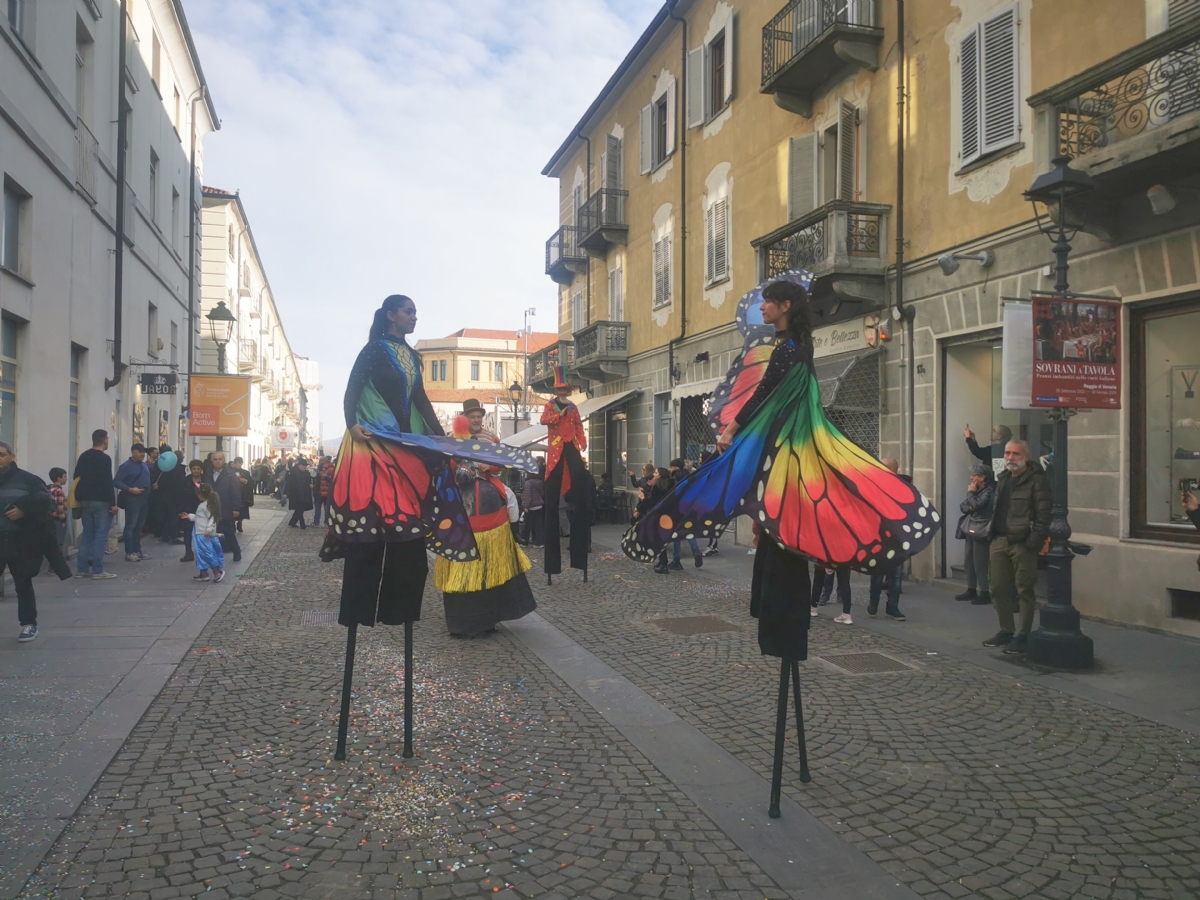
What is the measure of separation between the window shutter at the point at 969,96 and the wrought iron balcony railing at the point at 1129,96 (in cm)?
197

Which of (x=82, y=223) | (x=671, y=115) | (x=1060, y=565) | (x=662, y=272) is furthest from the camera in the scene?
(x=662, y=272)

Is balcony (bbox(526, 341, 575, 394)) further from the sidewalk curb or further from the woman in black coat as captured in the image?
the sidewalk curb

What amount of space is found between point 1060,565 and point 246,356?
44677 millimetres

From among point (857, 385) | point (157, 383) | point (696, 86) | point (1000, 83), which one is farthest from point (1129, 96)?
point (157, 383)

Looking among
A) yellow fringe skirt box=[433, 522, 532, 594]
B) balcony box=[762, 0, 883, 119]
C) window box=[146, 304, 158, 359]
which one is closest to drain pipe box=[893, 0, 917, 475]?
balcony box=[762, 0, 883, 119]

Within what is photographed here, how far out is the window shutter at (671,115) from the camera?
2053cm

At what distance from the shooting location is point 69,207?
46.2 ft

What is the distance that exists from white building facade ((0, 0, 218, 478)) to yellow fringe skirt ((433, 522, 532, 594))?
786 cm

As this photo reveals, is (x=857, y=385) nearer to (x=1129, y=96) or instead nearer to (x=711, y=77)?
(x=1129, y=96)

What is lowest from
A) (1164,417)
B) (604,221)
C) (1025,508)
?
(1025,508)

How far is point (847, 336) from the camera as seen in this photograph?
13773 millimetres

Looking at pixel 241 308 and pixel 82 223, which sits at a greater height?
pixel 241 308

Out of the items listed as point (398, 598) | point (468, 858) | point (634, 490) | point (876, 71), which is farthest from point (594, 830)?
point (634, 490)

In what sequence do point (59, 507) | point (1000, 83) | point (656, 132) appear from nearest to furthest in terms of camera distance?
point (59, 507)
point (1000, 83)
point (656, 132)
